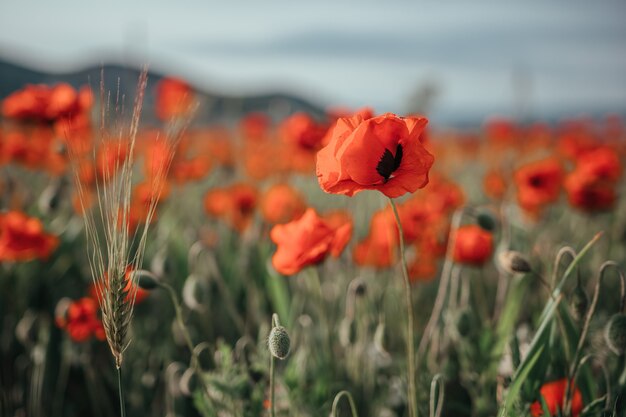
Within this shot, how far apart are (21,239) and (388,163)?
162 centimetres

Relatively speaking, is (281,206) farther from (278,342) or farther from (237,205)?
(278,342)

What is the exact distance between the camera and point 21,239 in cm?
205

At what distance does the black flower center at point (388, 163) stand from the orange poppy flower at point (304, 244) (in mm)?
359

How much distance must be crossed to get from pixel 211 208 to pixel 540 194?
1.76 metres

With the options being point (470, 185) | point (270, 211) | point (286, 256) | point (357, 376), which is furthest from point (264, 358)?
point (470, 185)

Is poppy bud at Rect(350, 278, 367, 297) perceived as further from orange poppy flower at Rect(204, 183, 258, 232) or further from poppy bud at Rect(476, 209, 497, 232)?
orange poppy flower at Rect(204, 183, 258, 232)

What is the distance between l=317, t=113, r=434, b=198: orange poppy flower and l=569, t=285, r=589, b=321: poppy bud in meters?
0.54

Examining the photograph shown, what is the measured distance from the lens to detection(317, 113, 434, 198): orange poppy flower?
102 centimetres

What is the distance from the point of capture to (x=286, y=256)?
1.39 metres

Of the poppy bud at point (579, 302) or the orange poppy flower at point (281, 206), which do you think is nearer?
the poppy bud at point (579, 302)

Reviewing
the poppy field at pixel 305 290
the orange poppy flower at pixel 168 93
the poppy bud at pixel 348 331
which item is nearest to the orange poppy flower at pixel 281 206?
the poppy field at pixel 305 290

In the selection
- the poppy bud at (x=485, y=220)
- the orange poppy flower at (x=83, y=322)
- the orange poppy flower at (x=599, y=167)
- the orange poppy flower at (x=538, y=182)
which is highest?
the orange poppy flower at (x=599, y=167)

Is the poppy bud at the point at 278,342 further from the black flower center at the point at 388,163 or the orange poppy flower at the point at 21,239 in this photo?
the orange poppy flower at the point at 21,239

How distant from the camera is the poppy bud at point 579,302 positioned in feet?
4.04
